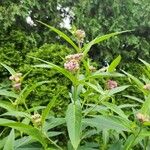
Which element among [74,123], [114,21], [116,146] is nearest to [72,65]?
[74,123]

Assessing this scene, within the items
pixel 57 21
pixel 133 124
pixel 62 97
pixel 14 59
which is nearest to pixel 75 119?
pixel 133 124

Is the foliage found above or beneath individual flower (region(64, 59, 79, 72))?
above

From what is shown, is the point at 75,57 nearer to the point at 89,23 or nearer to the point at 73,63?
the point at 73,63

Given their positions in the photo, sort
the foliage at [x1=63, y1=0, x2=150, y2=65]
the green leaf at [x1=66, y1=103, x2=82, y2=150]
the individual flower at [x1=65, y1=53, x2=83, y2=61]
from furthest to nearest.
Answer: the foliage at [x1=63, y1=0, x2=150, y2=65] < the individual flower at [x1=65, y1=53, x2=83, y2=61] < the green leaf at [x1=66, y1=103, x2=82, y2=150]

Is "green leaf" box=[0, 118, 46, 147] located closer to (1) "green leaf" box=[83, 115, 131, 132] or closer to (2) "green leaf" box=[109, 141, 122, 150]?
(1) "green leaf" box=[83, 115, 131, 132]

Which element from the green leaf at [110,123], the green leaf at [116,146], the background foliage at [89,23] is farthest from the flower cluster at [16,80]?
the background foliage at [89,23]

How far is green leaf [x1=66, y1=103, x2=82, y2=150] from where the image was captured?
77.2 inches

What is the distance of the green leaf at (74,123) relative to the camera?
1.96 meters

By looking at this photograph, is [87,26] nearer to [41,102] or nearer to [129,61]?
[129,61]

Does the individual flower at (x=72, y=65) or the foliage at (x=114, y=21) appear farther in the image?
the foliage at (x=114, y=21)

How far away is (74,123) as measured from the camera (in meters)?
2.03

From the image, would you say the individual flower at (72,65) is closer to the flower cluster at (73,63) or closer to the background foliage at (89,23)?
the flower cluster at (73,63)

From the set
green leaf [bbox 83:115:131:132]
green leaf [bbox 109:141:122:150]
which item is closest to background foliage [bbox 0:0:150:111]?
green leaf [bbox 109:141:122:150]

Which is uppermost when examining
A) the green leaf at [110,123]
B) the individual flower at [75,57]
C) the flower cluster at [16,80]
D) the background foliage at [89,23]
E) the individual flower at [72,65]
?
the background foliage at [89,23]
